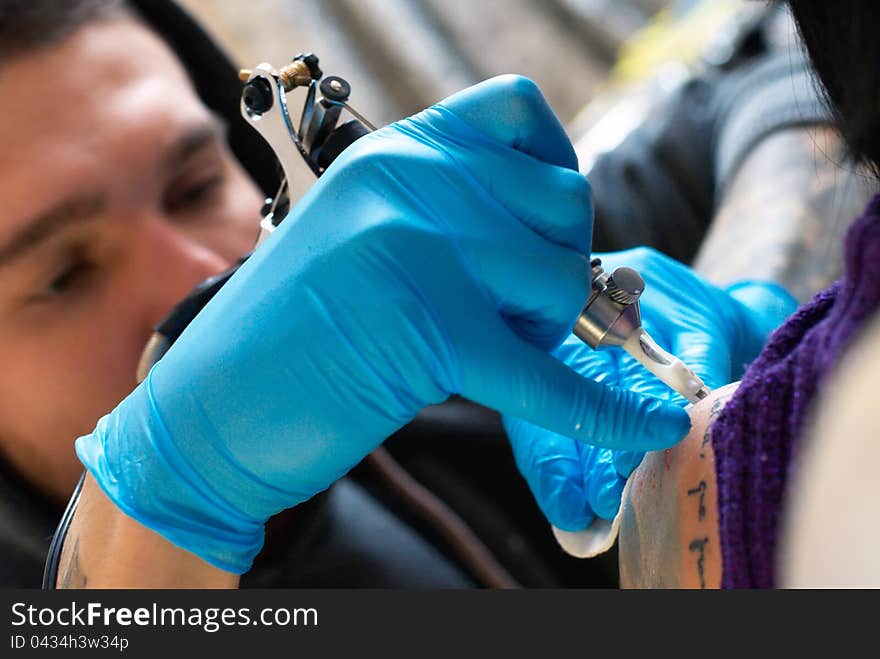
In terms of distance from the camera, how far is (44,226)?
978 millimetres

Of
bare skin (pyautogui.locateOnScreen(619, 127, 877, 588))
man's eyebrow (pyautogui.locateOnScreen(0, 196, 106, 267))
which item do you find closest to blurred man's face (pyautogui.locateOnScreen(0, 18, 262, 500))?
man's eyebrow (pyautogui.locateOnScreen(0, 196, 106, 267))

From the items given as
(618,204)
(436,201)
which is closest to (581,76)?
(618,204)

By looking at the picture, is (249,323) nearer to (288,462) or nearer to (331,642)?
(288,462)

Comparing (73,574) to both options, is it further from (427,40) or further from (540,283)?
(427,40)

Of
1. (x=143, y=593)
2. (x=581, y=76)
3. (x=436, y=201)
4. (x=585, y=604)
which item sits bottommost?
(x=581, y=76)

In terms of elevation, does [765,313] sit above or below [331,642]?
below

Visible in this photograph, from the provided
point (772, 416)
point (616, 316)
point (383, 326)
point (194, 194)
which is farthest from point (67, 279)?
point (772, 416)

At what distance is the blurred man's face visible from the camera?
0.99m

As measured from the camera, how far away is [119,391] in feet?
3.36

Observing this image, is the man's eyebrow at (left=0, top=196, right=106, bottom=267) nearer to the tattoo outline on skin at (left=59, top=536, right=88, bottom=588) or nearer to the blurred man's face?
the blurred man's face

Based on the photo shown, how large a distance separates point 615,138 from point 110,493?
1120mm

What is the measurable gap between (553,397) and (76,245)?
67 cm

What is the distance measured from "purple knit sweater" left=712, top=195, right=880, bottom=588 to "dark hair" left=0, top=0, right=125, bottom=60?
94cm

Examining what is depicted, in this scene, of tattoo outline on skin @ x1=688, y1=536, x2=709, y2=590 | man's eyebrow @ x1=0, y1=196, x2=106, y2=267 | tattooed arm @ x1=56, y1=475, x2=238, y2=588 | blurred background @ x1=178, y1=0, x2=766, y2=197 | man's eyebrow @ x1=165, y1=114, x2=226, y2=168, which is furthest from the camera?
blurred background @ x1=178, y1=0, x2=766, y2=197
